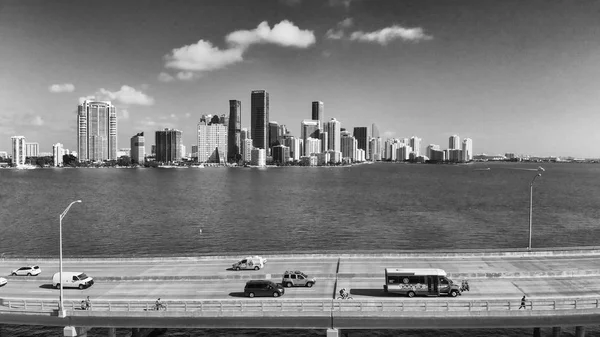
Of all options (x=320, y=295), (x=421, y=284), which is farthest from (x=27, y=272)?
(x=421, y=284)

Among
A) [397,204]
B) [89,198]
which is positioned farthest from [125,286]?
[89,198]

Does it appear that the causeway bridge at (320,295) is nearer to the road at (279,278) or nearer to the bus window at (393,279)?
the road at (279,278)

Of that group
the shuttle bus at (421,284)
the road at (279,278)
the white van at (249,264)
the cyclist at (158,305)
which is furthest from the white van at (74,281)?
the shuttle bus at (421,284)

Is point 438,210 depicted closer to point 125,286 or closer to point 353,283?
point 353,283

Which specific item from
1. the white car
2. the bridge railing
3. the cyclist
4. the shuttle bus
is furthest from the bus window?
the white car

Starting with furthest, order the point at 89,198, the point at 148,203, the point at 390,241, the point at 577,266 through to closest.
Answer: the point at 89,198, the point at 148,203, the point at 390,241, the point at 577,266

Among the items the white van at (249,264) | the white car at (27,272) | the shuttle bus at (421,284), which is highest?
the shuttle bus at (421,284)

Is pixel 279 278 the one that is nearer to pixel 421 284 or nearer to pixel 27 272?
pixel 421 284
